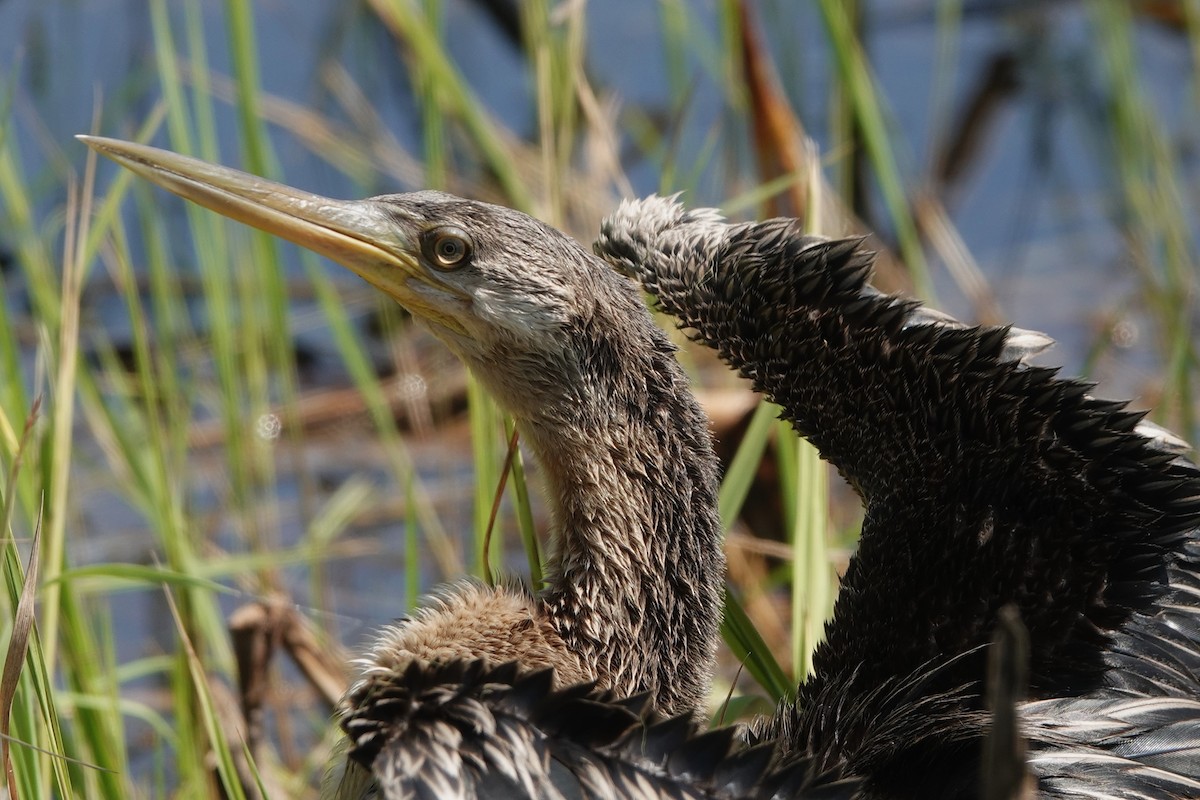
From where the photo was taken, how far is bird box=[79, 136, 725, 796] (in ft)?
7.04

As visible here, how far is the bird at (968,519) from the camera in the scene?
7.28ft

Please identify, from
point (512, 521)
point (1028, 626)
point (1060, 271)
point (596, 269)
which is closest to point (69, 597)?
point (596, 269)

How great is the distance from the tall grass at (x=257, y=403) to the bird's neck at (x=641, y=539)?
0.22m

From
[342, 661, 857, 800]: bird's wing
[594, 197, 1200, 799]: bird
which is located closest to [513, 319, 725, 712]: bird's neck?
[594, 197, 1200, 799]: bird

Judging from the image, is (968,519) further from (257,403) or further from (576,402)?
(257,403)

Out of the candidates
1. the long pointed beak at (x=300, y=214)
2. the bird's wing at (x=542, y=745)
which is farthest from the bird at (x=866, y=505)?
the bird's wing at (x=542, y=745)

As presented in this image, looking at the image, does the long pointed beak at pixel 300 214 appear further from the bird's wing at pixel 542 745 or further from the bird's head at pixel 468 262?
the bird's wing at pixel 542 745

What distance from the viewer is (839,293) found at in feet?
7.79

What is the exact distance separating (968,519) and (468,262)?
0.82 meters

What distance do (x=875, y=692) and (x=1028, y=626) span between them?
0.28 m

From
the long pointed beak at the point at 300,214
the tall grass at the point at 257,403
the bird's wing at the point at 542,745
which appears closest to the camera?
the bird's wing at the point at 542,745

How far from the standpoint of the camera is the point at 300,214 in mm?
2201

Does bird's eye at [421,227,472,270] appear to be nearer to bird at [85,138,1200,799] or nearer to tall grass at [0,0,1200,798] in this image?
bird at [85,138,1200,799]

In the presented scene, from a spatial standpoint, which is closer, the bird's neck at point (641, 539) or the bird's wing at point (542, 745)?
the bird's wing at point (542, 745)
